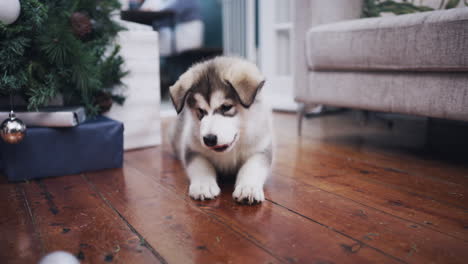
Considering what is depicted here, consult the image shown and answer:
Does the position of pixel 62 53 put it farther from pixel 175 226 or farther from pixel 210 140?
pixel 175 226

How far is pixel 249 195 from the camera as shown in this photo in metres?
1.24

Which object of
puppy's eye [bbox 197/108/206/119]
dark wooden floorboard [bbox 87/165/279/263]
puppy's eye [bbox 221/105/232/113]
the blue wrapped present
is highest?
puppy's eye [bbox 221/105/232/113]

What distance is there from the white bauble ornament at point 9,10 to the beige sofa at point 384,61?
1.59 m

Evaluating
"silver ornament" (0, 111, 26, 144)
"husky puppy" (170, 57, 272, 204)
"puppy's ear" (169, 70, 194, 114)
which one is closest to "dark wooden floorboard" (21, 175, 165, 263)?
"silver ornament" (0, 111, 26, 144)

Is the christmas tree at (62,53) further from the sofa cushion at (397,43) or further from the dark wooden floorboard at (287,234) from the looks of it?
the sofa cushion at (397,43)

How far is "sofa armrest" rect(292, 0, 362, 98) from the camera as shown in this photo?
92.7 inches

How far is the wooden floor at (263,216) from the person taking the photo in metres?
0.92

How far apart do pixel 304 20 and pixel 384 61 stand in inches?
30.0

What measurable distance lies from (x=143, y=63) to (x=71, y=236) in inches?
54.1

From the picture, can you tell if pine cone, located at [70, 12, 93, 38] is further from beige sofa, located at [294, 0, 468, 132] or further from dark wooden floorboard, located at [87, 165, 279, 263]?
beige sofa, located at [294, 0, 468, 132]

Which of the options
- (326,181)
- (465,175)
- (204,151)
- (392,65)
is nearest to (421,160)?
(465,175)

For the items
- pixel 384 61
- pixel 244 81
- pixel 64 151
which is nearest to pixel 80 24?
pixel 64 151

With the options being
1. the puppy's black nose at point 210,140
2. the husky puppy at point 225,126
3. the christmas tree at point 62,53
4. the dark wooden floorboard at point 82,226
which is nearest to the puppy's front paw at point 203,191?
the husky puppy at point 225,126

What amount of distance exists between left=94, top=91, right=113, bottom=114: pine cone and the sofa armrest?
4.11 feet
